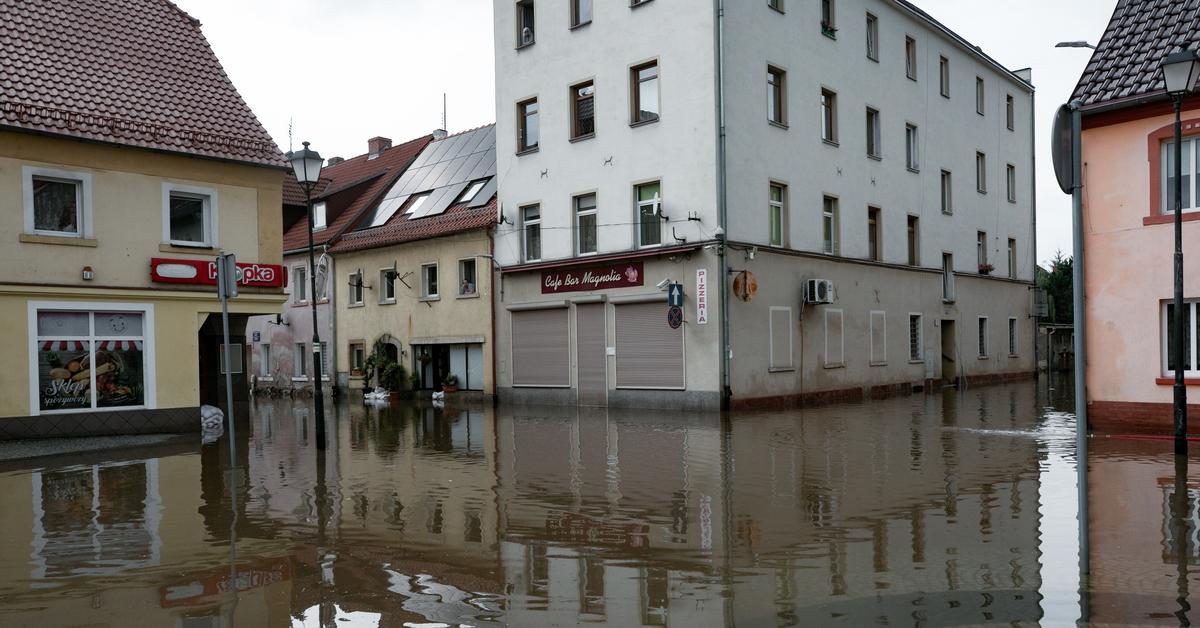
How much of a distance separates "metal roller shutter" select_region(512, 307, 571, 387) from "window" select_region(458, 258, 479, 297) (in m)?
2.22

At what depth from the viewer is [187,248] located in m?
19.5

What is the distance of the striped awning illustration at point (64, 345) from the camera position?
17.4m

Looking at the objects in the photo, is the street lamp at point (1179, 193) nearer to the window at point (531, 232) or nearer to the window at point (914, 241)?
the window at point (531, 232)

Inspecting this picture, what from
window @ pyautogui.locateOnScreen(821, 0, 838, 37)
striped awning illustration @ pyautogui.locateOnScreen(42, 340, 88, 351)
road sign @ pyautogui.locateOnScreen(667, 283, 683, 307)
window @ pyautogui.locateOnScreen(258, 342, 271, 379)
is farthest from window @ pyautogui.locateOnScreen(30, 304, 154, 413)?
window @ pyautogui.locateOnScreen(258, 342, 271, 379)

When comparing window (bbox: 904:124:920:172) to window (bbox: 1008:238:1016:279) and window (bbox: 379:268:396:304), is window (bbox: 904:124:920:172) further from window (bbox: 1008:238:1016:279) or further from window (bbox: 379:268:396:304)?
window (bbox: 379:268:396:304)

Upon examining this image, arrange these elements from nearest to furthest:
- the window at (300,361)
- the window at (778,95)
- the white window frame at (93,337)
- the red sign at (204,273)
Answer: the white window frame at (93,337), the red sign at (204,273), the window at (778,95), the window at (300,361)

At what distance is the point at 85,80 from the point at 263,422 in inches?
341

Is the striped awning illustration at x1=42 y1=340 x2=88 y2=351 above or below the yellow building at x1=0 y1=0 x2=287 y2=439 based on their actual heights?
below

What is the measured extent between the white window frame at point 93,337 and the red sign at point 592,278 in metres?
10.8

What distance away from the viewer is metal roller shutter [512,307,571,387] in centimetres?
2672

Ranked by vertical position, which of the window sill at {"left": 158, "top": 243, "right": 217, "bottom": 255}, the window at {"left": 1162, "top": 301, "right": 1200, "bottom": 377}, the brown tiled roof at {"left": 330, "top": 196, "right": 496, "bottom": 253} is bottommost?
the window at {"left": 1162, "top": 301, "right": 1200, "bottom": 377}

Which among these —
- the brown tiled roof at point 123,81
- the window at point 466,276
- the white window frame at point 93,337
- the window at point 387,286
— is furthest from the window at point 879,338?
the white window frame at point 93,337

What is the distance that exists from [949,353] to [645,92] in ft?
50.4

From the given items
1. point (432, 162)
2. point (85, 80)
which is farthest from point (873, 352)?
point (85, 80)
